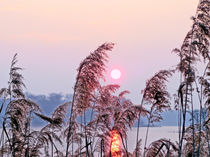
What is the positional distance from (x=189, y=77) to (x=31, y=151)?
3.77 metres

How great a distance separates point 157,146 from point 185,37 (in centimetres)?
238

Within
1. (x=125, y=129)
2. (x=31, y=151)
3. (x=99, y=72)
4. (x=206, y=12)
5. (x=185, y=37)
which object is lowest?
(x=31, y=151)

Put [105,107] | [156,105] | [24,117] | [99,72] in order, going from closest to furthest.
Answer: [24,117]
[99,72]
[156,105]
[105,107]

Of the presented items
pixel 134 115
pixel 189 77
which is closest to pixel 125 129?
pixel 134 115

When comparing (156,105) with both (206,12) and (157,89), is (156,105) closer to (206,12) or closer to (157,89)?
(157,89)

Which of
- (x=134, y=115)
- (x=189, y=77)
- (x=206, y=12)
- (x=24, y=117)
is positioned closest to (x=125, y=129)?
(x=134, y=115)

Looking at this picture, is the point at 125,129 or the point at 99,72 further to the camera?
the point at 125,129

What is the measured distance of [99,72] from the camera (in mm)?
6848

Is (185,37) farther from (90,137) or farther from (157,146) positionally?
(90,137)

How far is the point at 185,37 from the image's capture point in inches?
271

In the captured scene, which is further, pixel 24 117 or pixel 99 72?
pixel 99 72

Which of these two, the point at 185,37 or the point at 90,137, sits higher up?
the point at 185,37

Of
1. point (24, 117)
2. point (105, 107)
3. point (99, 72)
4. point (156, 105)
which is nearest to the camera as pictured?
point (24, 117)

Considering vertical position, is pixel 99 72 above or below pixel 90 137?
above
